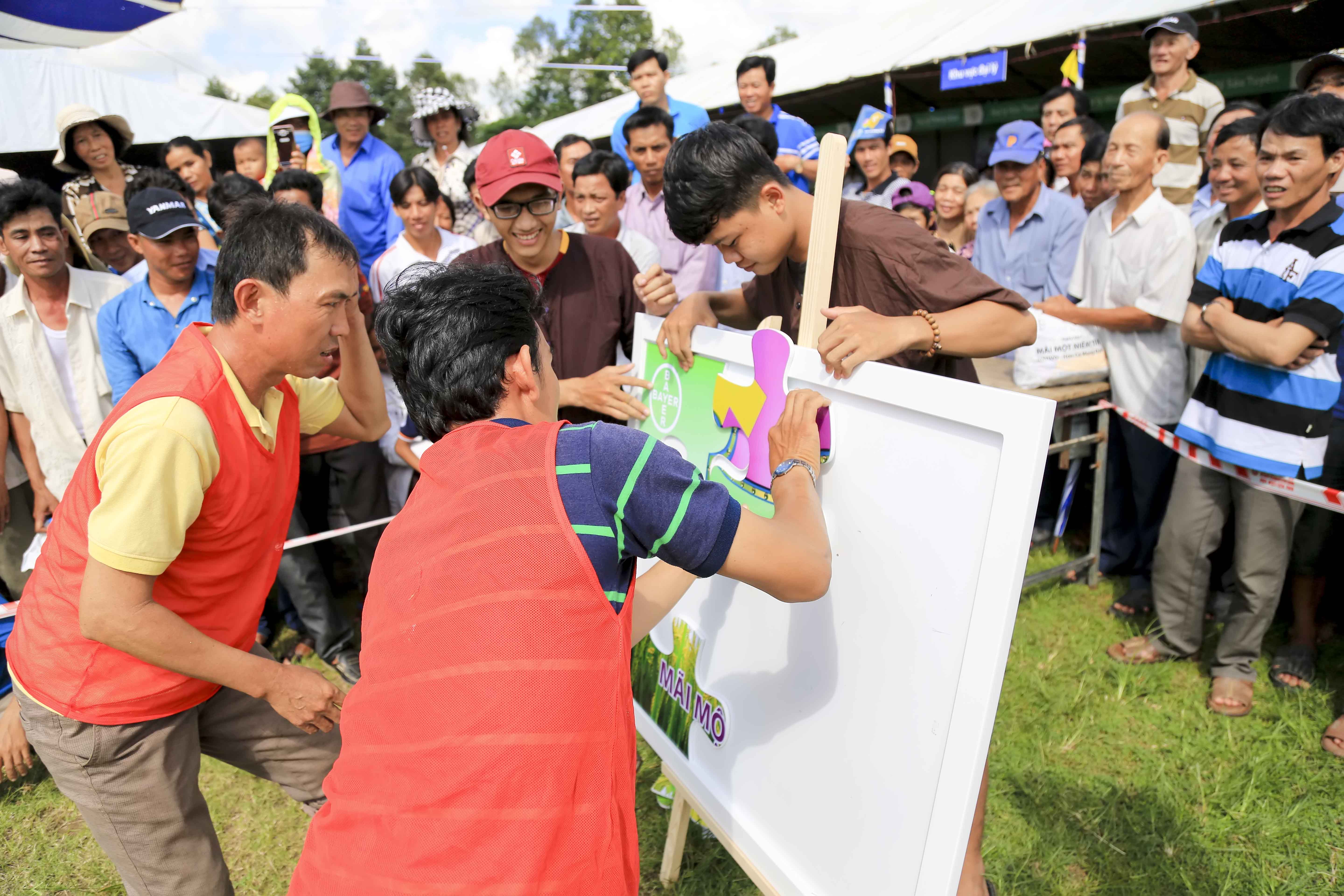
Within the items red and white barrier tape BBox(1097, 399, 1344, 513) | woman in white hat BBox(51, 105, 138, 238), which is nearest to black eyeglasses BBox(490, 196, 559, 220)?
red and white barrier tape BBox(1097, 399, 1344, 513)

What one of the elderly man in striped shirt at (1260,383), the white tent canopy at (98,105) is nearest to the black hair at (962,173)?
→ the elderly man in striped shirt at (1260,383)

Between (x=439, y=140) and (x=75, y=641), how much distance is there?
15.7 feet

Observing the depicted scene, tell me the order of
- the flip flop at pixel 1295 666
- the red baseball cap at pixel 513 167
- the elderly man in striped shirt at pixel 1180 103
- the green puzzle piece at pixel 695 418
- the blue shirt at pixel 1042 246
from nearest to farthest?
the green puzzle piece at pixel 695 418, the red baseball cap at pixel 513 167, the flip flop at pixel 1295 666, the blue shirt at pixel 1042 246, the elderly man in striped shirt at pixel 1180 103

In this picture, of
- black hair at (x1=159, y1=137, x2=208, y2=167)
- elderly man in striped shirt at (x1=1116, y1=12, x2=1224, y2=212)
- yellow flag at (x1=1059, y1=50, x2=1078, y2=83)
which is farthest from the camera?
yellow flag at (x1=1059, y1=50, x2=1078, y2=83)

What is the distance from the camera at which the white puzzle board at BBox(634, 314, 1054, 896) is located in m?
1.18

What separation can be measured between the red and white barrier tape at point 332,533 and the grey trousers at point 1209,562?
9.79 ft

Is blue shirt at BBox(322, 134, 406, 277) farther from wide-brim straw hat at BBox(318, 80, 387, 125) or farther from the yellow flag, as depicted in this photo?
the yellow flag

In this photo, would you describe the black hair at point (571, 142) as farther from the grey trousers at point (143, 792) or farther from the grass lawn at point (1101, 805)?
the grey trousers at point (143, 792)

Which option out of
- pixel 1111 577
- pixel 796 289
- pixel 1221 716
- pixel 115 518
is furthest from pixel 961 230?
pixel 115 518

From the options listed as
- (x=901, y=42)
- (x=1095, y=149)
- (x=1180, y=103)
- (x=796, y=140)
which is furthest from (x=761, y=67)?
(x=901, y=42)

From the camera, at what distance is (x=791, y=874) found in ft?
5.10

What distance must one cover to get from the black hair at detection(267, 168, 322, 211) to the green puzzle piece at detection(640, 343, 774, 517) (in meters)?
2.61

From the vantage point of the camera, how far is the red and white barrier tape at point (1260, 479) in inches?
93.7

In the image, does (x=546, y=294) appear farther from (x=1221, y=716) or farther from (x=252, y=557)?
(x=1221, y=716)
